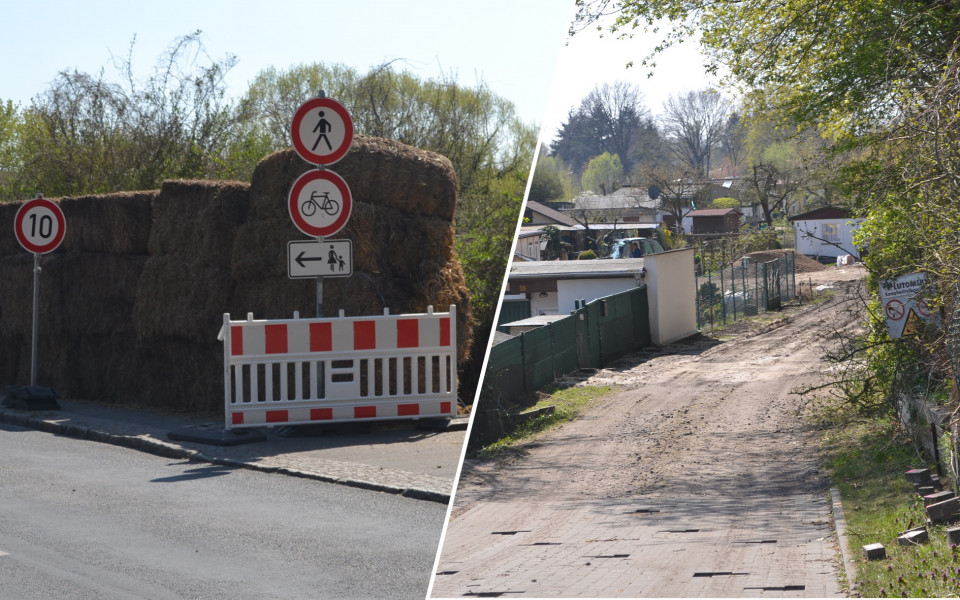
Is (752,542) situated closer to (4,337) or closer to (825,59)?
(825,59)

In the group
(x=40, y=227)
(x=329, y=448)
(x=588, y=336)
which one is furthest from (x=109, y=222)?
(x=588, y=336)

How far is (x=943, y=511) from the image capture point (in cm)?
623

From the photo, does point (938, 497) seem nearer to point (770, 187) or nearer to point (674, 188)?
point (674, 188)

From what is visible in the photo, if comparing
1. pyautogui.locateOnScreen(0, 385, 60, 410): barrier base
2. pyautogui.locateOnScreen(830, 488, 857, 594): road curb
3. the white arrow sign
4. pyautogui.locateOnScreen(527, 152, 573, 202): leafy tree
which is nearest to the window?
pyautogui.locateOnScreen(830, 488, 857, 594): road curb

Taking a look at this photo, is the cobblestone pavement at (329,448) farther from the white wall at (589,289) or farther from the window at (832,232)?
the white wall at (589,289)

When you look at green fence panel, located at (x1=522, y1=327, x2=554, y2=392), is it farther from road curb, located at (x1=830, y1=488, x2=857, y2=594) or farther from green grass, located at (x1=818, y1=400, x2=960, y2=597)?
road curb, located at (x1=830, y1=488, x2=857, y2=594)

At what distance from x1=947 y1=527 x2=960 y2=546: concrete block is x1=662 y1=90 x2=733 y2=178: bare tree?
3.29m

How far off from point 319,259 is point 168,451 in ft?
7.87

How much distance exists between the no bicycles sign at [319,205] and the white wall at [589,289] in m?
7.60

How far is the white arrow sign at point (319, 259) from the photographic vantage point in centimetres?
1042

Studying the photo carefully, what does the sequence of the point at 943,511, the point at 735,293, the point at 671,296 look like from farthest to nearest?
1. the point at 735,293
2. the point at 671,296
3. the point at 943,511

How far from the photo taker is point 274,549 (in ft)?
21.9

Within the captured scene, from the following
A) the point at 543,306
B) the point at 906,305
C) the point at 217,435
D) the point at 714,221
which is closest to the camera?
the point at 906,305

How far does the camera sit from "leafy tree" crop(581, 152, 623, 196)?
568 centimetres
